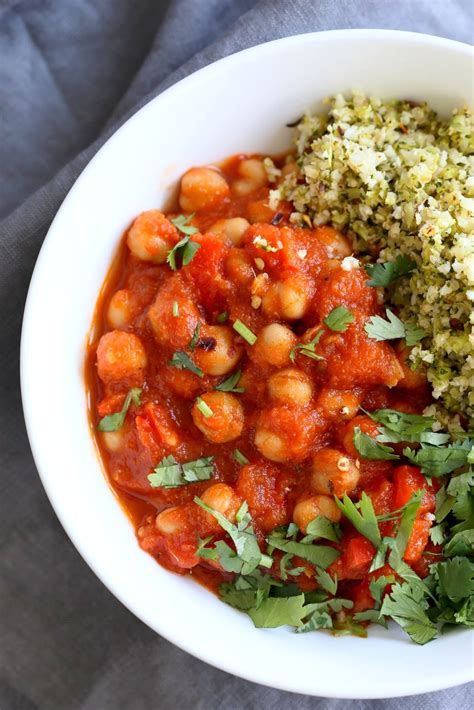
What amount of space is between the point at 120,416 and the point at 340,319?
0.76 meters

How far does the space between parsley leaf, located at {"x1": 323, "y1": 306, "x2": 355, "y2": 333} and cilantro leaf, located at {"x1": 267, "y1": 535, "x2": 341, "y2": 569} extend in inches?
25.2

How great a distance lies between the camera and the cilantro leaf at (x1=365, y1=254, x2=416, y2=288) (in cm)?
245

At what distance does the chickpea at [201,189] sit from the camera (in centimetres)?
270

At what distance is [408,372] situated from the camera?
2.43 m

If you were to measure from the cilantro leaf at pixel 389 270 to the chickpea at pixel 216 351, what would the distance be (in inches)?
18.1

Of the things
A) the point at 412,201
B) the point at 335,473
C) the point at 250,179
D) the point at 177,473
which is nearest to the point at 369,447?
the point at 335,473

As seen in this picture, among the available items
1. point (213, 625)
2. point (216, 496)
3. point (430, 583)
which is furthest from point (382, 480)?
point (213, 625)

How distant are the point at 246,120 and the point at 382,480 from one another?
1262mm

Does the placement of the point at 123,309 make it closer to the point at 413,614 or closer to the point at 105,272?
the point at 105,272

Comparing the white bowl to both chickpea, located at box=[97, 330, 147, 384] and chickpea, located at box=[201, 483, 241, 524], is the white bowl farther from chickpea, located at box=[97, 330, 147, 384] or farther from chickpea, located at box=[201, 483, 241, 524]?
chickpea, located at box=[201, 483, 241, 524]

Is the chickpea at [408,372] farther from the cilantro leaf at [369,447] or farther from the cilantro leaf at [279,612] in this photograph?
the cilantro leaf at [279,612]

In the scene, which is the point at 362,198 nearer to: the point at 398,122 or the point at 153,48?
the point at 398,122

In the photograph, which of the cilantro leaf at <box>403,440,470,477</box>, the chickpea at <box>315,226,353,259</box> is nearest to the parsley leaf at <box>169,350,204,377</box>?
the chickpea at <box>315,226,353,259</box>

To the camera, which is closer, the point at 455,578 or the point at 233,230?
the point at 455,578
